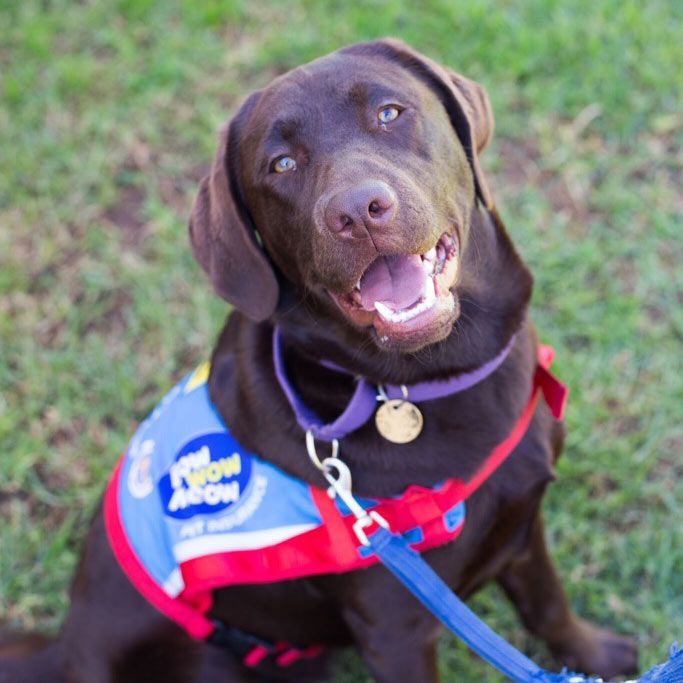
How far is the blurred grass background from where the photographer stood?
124 inches

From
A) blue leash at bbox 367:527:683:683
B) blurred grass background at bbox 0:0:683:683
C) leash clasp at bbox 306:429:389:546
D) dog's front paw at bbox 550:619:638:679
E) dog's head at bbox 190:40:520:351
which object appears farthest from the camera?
blurred grass background at bbox 0:0:683:683

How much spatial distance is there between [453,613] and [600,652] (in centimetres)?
110

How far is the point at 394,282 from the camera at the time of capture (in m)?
2.10

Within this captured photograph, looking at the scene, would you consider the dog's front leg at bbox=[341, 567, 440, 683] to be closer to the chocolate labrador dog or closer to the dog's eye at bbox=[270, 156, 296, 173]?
the chocolate labrador dog

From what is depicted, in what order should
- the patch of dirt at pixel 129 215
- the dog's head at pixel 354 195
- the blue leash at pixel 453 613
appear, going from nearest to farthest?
the blue leash at pixel 453 613
the dog's head at pixel 354 195
the patch of dirt at pixel 129 215

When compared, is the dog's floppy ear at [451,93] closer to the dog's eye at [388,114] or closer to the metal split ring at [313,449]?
the dog's eye at [388,114]

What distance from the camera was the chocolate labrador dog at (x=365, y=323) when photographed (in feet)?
6.75

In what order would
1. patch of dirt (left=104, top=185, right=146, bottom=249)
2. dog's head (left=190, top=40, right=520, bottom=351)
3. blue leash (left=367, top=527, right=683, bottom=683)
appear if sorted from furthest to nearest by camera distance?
patch of dirt (left=104, top=185, right=146, bottom=249) → dog's head (left=190, top=40, right=520, bottom=351) → blue leash (left=367, top=527, right=683, bottom=683)

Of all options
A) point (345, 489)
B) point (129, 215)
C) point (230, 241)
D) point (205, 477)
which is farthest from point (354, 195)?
point (129, 215)

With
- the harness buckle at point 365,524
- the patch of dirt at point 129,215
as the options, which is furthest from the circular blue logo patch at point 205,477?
the patch of dirt at point 129,215

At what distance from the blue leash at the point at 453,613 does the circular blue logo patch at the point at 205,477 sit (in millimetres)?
400

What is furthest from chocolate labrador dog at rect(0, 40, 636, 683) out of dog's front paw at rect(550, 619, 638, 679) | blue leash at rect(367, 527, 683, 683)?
dog's front paw at rect(550, 619, 638, 679)

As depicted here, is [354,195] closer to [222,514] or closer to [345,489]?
[345,489]

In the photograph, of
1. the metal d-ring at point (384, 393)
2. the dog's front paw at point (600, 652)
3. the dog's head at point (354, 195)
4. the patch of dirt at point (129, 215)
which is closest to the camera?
the dog's head at point (354, 195)
